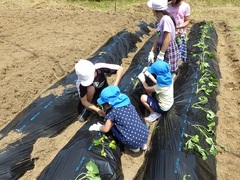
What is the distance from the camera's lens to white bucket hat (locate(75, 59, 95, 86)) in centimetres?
366

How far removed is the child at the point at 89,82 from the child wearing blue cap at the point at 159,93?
56cm

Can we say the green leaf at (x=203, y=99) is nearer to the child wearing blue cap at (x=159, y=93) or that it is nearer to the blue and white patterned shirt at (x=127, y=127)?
the child wearing blue cap at (x=159, y=93)

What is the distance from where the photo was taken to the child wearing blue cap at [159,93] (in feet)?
12.7

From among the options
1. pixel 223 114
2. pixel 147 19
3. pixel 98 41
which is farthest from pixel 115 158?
pixel 147 19

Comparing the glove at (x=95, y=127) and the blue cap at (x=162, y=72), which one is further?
the blue cap at (x=162, y=72)

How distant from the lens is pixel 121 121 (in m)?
3.36

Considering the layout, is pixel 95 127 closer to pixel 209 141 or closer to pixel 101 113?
pixel 101 113

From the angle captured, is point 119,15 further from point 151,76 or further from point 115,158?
point 115,158

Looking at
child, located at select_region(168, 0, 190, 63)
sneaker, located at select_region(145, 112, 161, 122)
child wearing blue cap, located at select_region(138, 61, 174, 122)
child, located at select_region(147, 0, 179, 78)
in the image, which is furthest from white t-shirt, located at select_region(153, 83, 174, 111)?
child, located at select_region(168, 0, 190, 63)

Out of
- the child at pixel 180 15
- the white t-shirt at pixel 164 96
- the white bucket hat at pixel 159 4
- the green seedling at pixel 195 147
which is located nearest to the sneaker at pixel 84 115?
the white t-shirt at pixel 164 96

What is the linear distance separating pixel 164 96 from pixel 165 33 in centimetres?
101

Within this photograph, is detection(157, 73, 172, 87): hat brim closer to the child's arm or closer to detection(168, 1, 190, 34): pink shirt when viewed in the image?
the child's arm

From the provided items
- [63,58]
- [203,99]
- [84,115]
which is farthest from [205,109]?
[63,58]

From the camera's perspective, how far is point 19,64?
5879 millimetres
